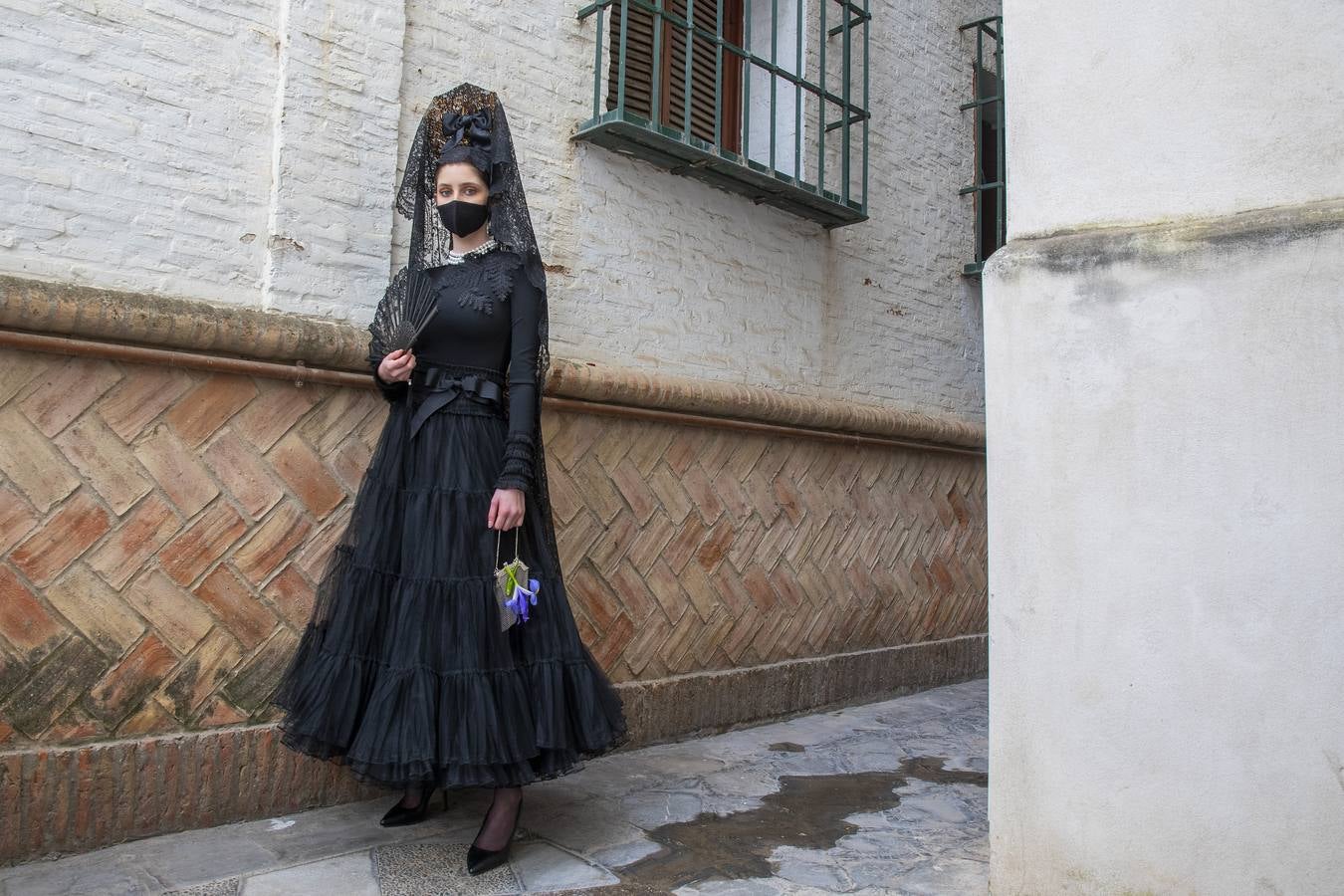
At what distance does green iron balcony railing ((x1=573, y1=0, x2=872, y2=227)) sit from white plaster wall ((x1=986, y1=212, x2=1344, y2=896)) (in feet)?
7.35

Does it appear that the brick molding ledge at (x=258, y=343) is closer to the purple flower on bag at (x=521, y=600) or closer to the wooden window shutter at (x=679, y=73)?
the purple flower on bag at (x=521, y=600)

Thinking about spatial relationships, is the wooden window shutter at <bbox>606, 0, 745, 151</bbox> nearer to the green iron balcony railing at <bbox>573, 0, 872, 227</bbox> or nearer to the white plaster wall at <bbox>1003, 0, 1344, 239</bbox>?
the green iron balcony railing at <bbox>573, 0, 872, 227</bbox>

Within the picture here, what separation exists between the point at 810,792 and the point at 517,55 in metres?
2.92

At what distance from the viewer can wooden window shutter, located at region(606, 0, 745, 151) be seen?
182 inches

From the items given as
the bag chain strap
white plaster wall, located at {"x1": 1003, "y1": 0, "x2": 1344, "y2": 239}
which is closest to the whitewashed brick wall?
the bag chain strap

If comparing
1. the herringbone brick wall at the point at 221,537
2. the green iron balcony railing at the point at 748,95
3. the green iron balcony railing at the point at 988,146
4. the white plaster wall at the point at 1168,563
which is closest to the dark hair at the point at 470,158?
the herringbone brick wall at the point at 221,537

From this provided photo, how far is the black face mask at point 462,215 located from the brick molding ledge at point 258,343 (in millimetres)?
584

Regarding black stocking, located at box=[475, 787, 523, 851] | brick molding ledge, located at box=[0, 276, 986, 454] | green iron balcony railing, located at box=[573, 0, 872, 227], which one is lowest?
black stocking, located at box=[475, 787, 523, 851]

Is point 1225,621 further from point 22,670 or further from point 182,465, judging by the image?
point 22,670

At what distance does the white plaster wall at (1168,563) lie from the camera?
205cm

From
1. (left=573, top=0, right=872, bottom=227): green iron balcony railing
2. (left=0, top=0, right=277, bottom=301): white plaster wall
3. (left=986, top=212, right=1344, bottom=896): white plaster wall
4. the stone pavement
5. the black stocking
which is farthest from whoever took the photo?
(left=573, top=0, right=872, bottom=227): green iron balcony railing

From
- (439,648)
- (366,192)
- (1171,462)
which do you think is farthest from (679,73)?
(1171,462)

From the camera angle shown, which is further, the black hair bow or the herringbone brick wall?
the black hair bow

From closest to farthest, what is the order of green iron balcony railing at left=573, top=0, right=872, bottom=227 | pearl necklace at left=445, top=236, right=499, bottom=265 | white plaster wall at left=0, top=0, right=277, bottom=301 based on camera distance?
white plaster wall at left=0, top=0, right=277, bottom=301, pearl necklace at left=445, top=236, right=499, bottom=265, green iron balcony railing at left=573, top=0, right=872, bottom=227
